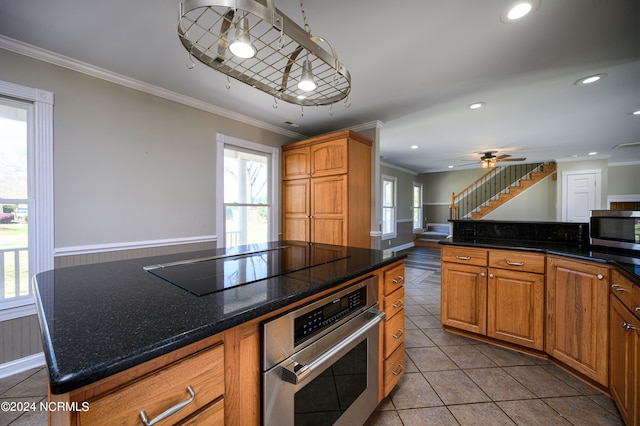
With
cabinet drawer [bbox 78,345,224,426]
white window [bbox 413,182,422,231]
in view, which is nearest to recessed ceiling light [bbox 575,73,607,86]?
cabinet drawer [bbox 78,345,224,426]

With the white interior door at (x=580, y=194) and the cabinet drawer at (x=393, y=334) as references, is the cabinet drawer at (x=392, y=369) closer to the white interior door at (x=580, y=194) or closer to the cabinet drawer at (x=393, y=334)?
the cabinet drawer at (x=393, y=334)

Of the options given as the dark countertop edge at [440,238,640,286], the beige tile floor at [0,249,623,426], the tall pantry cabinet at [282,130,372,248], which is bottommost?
the beige tile floor at [0,249,623,426]

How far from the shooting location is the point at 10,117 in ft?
6.66

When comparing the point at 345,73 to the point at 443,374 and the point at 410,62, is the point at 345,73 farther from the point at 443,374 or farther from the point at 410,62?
the point at 443,374

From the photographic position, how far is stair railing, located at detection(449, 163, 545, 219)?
26.1 ft

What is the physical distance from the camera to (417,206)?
8938 mm

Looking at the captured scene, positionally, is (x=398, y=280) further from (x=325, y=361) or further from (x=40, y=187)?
(x=40, y=187)

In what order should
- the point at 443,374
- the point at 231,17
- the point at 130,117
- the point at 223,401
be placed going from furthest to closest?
the point at 130,117, the point at 443,374, the point at 231,17, the point at 223,401

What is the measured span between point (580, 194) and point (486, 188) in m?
2.42

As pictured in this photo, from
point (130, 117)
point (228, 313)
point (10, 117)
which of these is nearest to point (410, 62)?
point (228, 313)

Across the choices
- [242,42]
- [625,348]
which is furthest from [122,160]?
[625,348]

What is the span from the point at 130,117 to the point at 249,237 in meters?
1.92

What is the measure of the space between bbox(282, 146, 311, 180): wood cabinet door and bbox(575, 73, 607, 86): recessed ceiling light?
2.95m

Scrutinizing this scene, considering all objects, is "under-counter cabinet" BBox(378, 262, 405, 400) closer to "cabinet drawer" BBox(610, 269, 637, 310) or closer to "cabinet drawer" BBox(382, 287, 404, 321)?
"cabinet drawer" BBox(382, 287, 404, 321)
